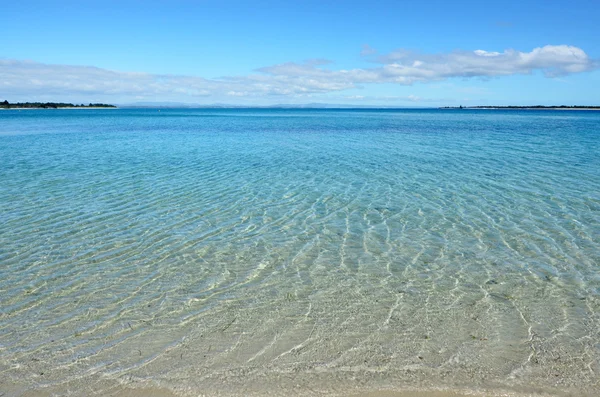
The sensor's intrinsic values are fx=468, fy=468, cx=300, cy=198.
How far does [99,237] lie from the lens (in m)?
9.63

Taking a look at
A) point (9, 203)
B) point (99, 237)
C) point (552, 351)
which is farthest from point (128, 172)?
point (552, 351)

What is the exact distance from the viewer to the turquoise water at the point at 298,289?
5.00 metres

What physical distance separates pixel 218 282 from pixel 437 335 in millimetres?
3435

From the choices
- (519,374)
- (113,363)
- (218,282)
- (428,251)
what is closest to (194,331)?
(113,363)

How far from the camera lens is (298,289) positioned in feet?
23.5

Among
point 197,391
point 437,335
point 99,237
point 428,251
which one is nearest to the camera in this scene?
point 197,391

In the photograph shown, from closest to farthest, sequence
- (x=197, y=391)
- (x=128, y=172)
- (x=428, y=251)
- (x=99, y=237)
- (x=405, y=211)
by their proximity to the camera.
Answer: (x=197, y=391)
(x=428, y=251)
(x=99, y=237)
(x=405, y=211)
(x=128, y=172)

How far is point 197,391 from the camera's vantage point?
4668 mm

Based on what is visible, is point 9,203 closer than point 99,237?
No

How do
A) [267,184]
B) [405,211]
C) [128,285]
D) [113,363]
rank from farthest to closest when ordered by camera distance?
1. [267,184]
2. [405,211]
3. [128,285]
4. [113,363]

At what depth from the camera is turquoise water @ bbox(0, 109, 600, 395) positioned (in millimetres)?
5000

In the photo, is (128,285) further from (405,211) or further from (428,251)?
(405,211)

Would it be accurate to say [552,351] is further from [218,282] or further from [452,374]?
[218,282]

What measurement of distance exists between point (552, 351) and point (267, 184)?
11.6m
